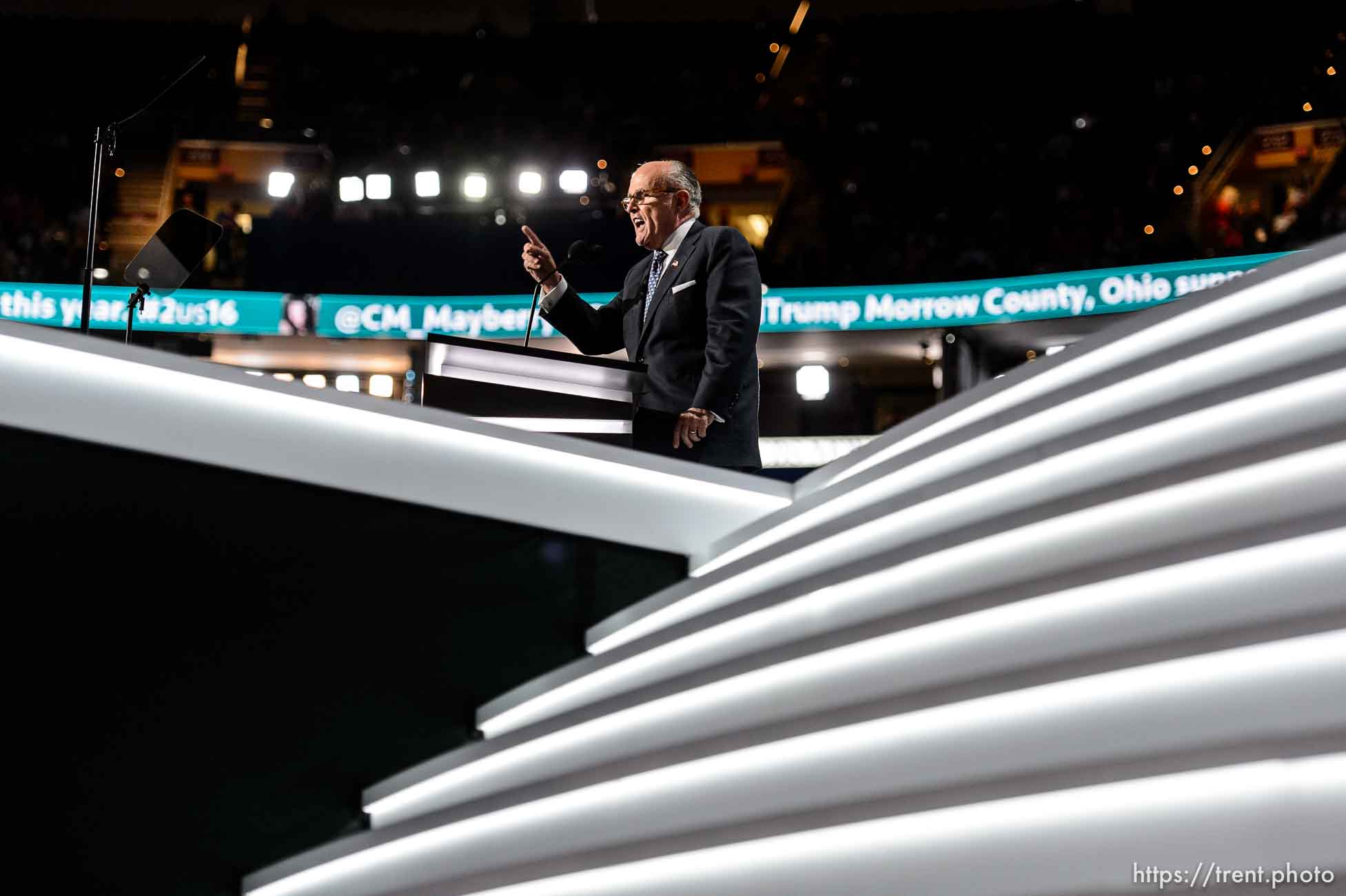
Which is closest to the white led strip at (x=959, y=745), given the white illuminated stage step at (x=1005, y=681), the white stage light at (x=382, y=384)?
the white illuminated stage step at (x=1005, y=681)

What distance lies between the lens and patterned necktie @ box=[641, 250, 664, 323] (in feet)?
9.63

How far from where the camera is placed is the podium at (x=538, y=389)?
2.75 metres

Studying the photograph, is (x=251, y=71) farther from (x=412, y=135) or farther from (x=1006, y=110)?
(x=1006, y=110)

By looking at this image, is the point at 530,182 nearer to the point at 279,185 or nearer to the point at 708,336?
the point at 279,185

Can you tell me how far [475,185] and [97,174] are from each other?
765 cm

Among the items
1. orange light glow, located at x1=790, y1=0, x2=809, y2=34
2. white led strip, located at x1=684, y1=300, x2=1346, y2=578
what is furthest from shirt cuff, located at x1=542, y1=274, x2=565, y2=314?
orange light glow, located at x1=790, y1=0, x2=809, y2=34

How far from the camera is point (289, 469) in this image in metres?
2.25

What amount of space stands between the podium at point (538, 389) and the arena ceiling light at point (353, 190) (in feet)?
27.1

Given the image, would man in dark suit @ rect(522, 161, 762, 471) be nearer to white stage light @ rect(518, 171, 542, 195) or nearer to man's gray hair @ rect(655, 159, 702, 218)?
man's gray hair @ rect(655, 159, 702, 218)

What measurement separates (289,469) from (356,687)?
425mm

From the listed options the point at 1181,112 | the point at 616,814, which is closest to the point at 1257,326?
the point at 616,814

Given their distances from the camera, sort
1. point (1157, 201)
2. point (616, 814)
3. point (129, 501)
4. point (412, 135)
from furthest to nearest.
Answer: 1. point (412, 135)
2. point (1157, 201)
3. point (129, 501)
4. point (616, 814)

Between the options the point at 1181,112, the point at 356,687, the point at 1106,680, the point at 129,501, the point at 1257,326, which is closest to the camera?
the point at 1106,680

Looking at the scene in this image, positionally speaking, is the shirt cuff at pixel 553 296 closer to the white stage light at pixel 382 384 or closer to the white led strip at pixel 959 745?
the white led strip at pixel 959 745
